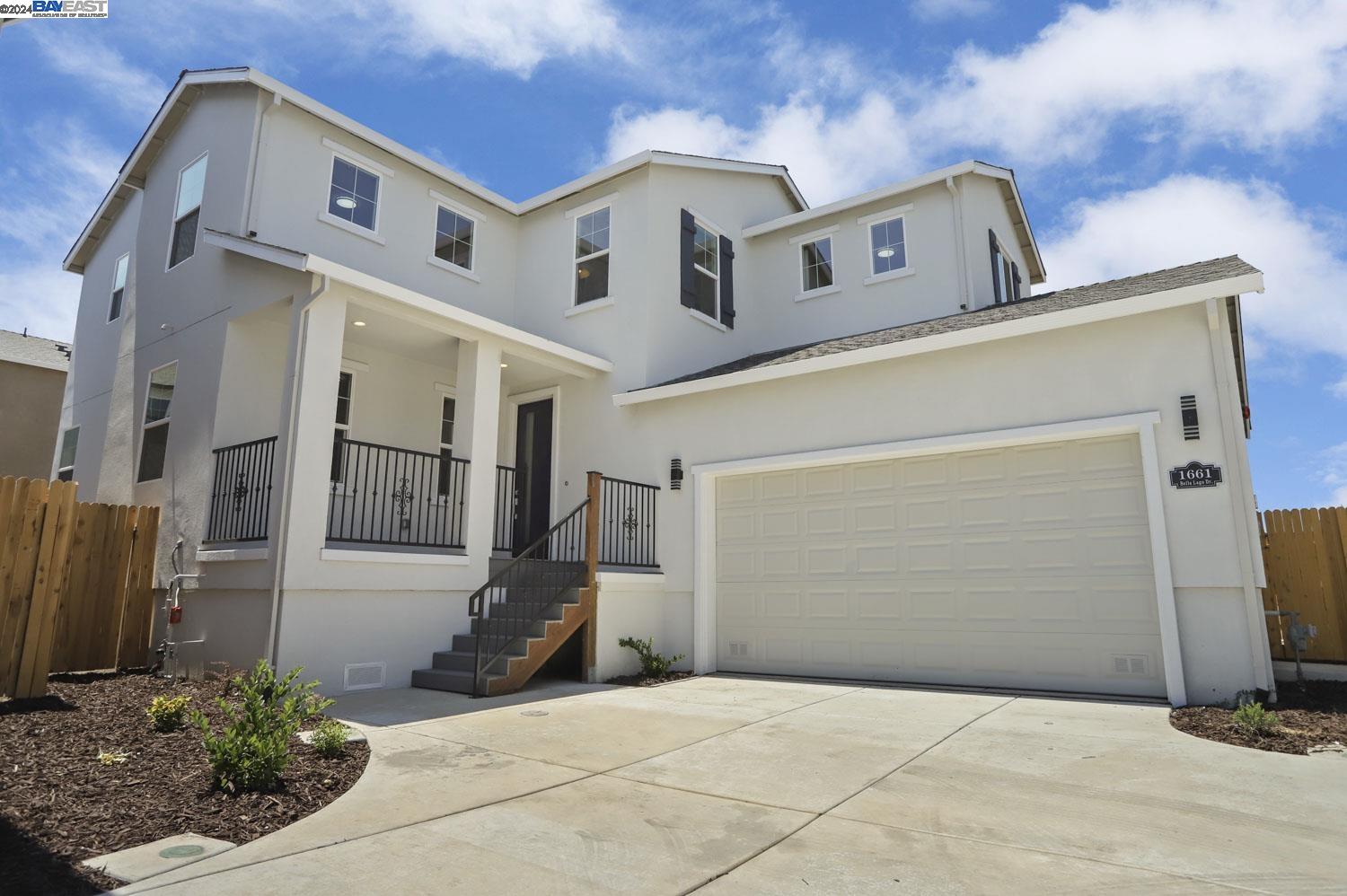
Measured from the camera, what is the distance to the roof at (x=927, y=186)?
11.0 metres

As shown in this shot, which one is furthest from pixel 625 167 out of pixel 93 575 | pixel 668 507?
pixel 93 575

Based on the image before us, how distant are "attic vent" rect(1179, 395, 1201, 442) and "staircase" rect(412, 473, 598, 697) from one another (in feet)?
19.1

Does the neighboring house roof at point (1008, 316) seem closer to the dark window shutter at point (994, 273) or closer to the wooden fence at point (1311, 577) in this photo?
the dark window shutter at point (994, 273)

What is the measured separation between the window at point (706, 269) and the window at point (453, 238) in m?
3.56

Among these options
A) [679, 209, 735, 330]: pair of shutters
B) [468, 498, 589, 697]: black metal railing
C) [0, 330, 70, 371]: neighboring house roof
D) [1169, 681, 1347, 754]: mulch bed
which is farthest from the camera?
[0, 330, 70, 371]: neighboring house roof

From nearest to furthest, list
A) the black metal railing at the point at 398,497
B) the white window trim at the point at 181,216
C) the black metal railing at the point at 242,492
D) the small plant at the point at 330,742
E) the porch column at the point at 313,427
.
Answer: the small plant at the point at 330,742
the porch column at the point at 313,427
the black metal railing at the point at 242,492
the black metal railing at the point at 398,497
the white window trim at the point at 181,216

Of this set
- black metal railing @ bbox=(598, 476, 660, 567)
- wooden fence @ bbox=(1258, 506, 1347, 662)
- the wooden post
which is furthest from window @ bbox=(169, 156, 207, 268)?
wooden fence @ bbox=(1258, 506, 1347, 662)

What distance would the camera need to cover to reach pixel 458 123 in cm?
1055

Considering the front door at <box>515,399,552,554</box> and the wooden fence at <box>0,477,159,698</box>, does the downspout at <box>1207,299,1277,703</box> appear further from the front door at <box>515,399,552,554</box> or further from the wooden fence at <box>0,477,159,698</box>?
the wooden fence at <box>0,477,159,698</box>

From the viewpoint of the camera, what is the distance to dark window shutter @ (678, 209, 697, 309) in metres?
11.3

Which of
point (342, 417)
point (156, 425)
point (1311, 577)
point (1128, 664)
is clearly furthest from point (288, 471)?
point (1311, 577)

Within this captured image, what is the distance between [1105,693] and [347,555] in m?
7.24

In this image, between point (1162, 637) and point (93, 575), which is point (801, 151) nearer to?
point (1162, 637)

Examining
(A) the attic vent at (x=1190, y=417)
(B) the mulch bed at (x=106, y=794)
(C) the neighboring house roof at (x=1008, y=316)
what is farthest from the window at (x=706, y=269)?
(B) the mulch bed at (x=106, y=794)
